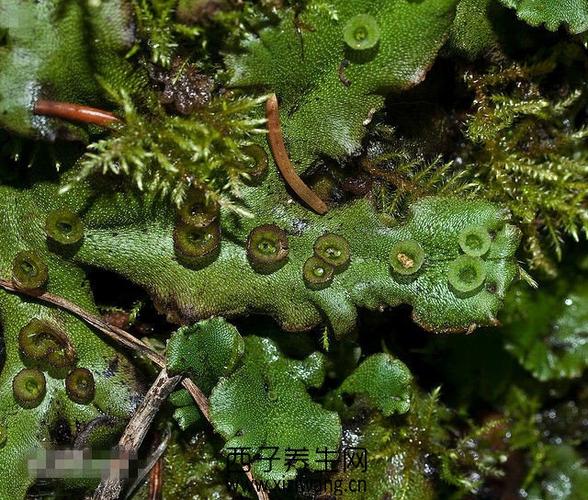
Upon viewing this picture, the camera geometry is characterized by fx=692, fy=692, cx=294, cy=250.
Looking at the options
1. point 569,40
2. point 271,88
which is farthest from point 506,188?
point 271,88

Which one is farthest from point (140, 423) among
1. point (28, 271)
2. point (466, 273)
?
point (466, 273)

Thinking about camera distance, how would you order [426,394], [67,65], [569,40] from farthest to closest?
1. [426,394]
2. [569,40]
3. [67,65]

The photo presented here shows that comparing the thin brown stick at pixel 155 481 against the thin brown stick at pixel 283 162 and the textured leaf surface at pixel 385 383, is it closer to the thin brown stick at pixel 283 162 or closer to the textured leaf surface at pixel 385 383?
the textured leaf surface at pixel 385 383

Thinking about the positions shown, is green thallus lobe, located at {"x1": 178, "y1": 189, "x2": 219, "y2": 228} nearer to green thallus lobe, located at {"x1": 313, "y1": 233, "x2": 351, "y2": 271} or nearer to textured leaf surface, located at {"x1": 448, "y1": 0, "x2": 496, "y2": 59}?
green thallus lobe, located at {"x1": 313, "y1": 233, "x2": 351, "y2": 271}

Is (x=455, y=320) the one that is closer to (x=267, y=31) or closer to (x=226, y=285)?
(x=226, y=285)

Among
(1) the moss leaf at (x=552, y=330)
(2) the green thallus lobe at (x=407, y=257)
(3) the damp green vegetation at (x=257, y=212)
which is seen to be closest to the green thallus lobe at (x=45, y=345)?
(3) the damp green vegetation at (x=257, y=212)

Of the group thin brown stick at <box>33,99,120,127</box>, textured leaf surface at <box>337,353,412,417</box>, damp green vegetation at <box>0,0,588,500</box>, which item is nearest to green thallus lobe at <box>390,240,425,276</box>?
damp green vegetation at <box>0,0,588,500</box>
